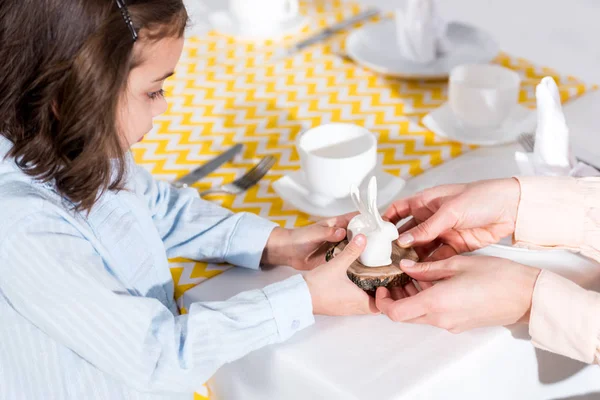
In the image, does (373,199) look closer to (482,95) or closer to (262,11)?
(482,95)

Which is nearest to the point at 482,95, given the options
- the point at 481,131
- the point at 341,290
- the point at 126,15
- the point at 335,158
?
the point at 481,131

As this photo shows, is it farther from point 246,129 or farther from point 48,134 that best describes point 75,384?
point 246,129

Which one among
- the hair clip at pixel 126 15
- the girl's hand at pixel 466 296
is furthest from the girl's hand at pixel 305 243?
the hair clip at pixel 126 15

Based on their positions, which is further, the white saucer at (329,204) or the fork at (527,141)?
the fork at (527,141)

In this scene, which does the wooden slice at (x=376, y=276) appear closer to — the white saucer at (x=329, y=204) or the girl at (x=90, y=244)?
the girl at (x=90, y=244)

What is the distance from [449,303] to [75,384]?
1.51 feet

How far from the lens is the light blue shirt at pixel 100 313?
808 millimetres

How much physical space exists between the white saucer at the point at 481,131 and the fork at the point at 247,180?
31 centimetres

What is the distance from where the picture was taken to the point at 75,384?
2.91 feet

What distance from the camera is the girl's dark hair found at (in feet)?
2.60

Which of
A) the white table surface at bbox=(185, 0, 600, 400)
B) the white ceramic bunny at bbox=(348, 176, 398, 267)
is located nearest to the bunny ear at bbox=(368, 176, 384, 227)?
the white ceramic bunny at bbox=(348, 176, 398, 267)

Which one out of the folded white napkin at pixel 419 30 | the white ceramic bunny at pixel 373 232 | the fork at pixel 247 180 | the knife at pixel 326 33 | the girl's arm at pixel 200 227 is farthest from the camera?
the knife at pixel 326 33

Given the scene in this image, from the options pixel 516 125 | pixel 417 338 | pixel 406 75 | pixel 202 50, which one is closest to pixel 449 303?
pixel 417 338

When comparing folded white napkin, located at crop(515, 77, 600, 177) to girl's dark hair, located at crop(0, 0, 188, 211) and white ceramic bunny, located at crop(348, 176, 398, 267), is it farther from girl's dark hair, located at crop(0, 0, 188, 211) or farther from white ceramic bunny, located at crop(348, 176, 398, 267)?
girl's dark hair, located at crop(0, 0, 188, 211)
